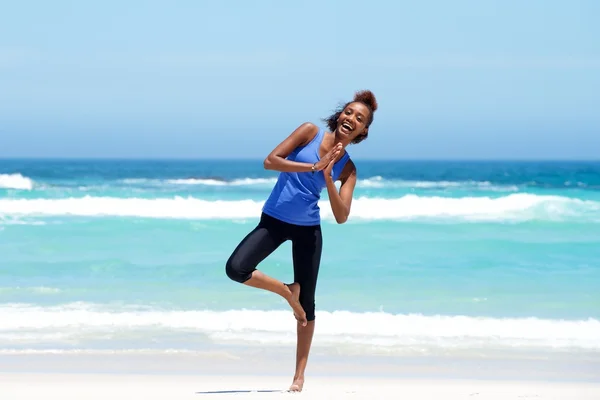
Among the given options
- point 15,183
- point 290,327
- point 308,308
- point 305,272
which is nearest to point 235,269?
point 305,272

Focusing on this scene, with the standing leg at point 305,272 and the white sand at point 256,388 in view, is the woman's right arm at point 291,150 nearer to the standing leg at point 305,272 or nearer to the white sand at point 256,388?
the standing leg at point 305,272

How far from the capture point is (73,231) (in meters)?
14.8

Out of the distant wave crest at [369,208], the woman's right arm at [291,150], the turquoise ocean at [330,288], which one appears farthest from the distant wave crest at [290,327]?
the distant wave crest at [369,208]

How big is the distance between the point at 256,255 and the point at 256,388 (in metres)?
1.07

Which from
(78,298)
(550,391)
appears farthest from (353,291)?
(550,391)

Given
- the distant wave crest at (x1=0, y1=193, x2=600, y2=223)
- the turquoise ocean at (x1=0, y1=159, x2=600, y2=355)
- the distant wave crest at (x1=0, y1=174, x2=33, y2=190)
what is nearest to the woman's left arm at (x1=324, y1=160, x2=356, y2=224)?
the turquoise ocean at (x1=0, y1=159, x2=600, y2=355)

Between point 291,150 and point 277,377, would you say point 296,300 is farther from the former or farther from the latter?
point 277,377

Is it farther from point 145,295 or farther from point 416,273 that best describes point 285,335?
point 416,273

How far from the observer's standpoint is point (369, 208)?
23.2 m

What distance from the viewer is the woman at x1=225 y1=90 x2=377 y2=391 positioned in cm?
465

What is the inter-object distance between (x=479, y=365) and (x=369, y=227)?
32.5 feet

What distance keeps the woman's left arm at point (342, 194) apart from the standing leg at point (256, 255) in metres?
0.35

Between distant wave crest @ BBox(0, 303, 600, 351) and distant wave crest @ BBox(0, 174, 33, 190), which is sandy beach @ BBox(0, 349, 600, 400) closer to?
distant wave crest @ BBox(0, 303, 600, 351)

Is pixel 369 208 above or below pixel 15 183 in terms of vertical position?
below
